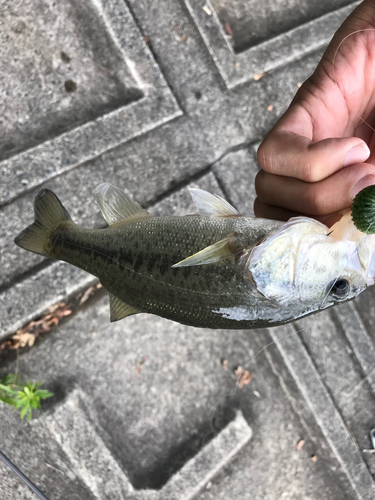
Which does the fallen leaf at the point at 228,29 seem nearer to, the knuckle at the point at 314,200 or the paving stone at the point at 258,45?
the paving stone at the point at 258,45

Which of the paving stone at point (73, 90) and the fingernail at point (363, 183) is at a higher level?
the paving stone at point (73, 90)

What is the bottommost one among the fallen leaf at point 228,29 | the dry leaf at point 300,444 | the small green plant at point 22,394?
the dry leaf at point 300,444

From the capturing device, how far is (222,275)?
1852mm

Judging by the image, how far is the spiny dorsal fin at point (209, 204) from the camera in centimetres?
198

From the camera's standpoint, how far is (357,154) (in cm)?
182

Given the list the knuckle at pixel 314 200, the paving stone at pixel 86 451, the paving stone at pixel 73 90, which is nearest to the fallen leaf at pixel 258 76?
the paving stone at pixel 73 90

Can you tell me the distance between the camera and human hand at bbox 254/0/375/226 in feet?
6.02

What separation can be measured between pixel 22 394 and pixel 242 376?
195 cm

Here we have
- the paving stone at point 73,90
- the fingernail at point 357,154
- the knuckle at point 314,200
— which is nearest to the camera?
the fingernail at point 357,154

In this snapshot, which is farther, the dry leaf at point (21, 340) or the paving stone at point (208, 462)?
the paving stone at point (208, 462)

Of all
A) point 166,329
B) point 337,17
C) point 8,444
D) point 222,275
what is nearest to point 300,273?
point 222,275

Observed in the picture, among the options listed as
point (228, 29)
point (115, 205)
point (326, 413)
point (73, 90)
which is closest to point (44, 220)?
point (115, 205)

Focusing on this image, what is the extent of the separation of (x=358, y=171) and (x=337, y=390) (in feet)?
9.24

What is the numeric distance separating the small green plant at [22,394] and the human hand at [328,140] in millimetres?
2031
